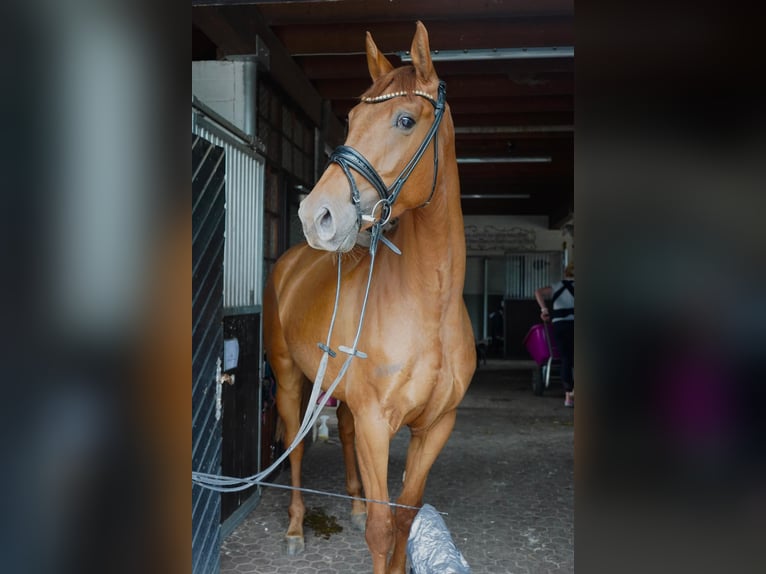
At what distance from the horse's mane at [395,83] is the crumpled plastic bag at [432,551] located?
122cm

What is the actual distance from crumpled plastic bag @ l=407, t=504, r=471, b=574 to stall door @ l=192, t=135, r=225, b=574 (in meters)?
1.09

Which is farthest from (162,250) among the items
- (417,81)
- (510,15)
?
(510,15)

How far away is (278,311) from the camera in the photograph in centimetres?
320

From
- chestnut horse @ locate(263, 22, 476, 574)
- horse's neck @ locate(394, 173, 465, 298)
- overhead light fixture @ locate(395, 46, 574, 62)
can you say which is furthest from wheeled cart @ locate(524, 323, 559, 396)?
horse's neck @ locate(394, 173, 465, 298)

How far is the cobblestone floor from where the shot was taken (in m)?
2.70

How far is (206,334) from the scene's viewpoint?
2.30 m

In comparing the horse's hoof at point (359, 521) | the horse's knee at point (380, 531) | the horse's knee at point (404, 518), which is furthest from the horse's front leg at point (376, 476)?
the horse's hoof at point (359, 521)

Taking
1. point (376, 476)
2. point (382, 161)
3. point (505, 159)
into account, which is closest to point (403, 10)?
point (382, 161)

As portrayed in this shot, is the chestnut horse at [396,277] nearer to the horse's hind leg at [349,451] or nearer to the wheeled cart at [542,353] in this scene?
the horse's hind leg at [349,451]

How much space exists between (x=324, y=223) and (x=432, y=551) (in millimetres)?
876

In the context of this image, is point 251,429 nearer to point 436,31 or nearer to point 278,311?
point 278,311

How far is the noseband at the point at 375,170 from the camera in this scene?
1653mm

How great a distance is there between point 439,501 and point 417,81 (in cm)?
258

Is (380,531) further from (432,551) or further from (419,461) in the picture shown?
(432,551)
